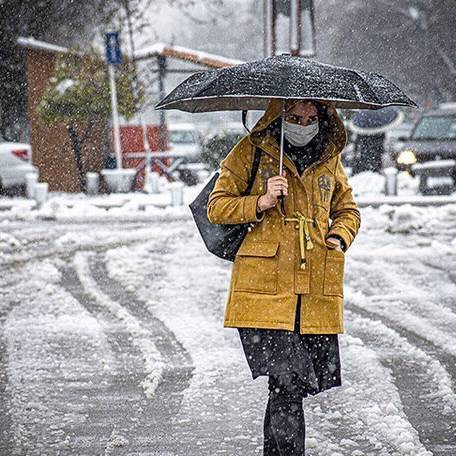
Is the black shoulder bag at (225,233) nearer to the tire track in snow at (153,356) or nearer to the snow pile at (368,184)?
the tire track in snow at (153,356)

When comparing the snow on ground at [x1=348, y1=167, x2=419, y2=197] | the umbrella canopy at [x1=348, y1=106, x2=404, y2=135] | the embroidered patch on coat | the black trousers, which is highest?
the embroidered patch on coat

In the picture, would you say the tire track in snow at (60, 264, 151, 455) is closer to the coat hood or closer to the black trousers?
the black trousers

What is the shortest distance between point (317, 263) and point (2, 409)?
89.1 inches

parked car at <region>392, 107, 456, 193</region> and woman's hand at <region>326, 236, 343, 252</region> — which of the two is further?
parked car at <region>392, 107, 456, 193</region>

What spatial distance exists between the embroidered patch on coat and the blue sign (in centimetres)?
1530

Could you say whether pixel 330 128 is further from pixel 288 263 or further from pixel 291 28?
pixel 291 28

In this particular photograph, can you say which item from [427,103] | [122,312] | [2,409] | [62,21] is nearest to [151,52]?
[62,21]

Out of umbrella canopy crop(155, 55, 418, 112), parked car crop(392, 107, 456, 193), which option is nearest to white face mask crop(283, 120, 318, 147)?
umbrella canopy crop(155, 55, 418, 112)

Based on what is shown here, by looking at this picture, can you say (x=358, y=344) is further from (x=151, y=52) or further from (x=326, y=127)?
(x=151, y=52)

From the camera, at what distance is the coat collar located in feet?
13.9

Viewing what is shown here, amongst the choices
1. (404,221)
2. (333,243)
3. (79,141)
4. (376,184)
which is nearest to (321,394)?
(333,243)

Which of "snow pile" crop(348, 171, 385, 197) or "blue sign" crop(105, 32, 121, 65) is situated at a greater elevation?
"blue sign" crop(105, 32, 121, 65)

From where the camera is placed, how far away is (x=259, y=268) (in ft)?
13.8

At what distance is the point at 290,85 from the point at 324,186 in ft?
1.59
